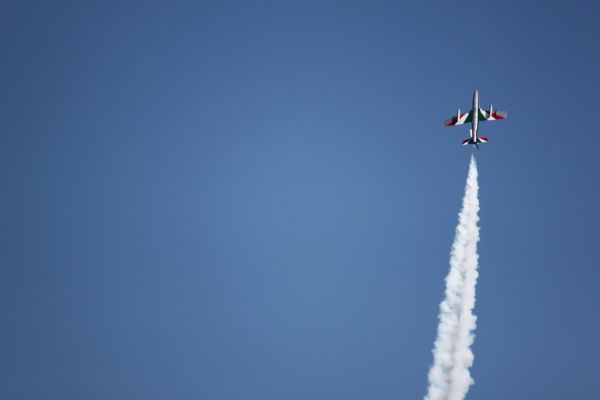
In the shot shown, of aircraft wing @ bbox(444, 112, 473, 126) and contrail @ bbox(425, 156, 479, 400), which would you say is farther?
aircraft wing @ bbox(444, 112, 473, 126)

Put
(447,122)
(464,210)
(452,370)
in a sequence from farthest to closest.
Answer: (447,122)
(464,210)
(452,370)

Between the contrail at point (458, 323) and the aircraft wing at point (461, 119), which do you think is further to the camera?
the aircraft wing at point (461, 119)

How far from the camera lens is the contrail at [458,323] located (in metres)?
106

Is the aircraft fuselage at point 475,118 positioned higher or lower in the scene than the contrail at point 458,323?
higher

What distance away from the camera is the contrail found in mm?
106188

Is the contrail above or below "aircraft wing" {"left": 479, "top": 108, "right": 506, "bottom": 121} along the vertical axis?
below

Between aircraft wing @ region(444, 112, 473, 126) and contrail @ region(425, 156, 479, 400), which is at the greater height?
aircraft wing @ region(444, 112, 473, 126)

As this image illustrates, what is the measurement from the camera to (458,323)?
107812 millimetres

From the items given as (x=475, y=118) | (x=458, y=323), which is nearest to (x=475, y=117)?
(x=475, y=118)

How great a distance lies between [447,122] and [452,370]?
40.2 metres

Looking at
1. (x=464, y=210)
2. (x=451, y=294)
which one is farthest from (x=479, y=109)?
(x=451, y=294)

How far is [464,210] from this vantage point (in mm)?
114500

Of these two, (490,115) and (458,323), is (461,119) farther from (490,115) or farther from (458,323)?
(458,323)

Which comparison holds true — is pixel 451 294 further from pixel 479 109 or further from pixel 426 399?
pixel 479 109
